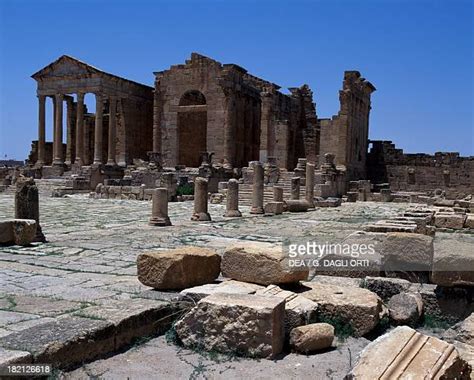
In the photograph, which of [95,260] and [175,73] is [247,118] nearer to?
[175,73]

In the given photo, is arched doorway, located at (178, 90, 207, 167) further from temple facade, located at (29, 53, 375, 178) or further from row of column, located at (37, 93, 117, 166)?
row of column, located at (37, 93, 117, 166)

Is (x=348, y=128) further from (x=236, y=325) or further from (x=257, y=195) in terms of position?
(x=236, y=325)

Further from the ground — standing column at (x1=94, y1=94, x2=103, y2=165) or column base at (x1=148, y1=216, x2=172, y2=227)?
standing column at (x1=94, y1=94, x2=103, y2=165)

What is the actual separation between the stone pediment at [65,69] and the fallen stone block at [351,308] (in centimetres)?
3374

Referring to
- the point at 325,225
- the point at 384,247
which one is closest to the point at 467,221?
the point at 325,225

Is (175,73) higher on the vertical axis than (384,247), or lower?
higher

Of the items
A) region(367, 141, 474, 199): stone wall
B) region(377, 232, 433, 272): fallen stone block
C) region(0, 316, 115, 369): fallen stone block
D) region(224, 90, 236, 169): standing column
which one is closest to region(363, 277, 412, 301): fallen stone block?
region(377, 232, 433, 272): fallen stone block

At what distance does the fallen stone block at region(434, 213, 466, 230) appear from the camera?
44.5ft

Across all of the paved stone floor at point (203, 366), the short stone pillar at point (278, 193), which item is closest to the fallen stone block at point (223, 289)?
the paved stone floor at point (203, 366)

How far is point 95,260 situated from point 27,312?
3.11 metres

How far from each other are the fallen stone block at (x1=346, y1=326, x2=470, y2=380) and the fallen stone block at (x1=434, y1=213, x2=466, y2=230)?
11135 mm

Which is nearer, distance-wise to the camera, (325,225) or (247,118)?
(325,225)

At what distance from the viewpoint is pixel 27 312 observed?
4750mm

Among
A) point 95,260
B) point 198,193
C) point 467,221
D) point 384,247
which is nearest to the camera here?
point 384,247
